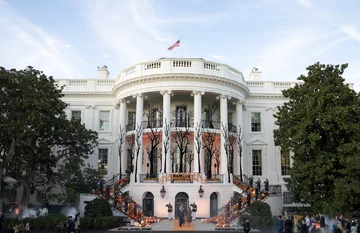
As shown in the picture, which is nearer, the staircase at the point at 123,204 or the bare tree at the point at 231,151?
the staircase at the point at 123,204

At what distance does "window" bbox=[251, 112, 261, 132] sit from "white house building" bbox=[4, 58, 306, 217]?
0.10 meters

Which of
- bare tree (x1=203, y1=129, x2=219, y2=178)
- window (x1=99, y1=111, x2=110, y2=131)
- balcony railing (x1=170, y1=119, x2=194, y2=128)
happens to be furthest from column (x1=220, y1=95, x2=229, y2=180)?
window (x1=99, y1=111, x2=110, y2=131)

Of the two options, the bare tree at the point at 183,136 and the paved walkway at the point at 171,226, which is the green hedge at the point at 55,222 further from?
the bare tree at the point at 183,136

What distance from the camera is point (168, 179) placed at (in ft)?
92.8

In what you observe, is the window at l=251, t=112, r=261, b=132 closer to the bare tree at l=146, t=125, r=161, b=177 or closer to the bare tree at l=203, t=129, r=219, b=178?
the bare tree at l=203, t=129, r=219, b=178

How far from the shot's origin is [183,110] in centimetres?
3409

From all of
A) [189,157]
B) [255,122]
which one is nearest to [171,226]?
[189,157]

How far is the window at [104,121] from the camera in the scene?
35875 millimetres

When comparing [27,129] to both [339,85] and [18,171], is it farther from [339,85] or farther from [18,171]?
[339,85]

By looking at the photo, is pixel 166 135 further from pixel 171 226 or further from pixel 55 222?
pixel 55 222

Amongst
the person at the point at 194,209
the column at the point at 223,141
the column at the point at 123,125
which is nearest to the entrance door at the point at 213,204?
the column at the point at 223,141

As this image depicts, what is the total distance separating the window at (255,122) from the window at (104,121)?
14057 mm

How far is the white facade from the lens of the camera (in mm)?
28703

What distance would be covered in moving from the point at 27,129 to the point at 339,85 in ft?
60.9
